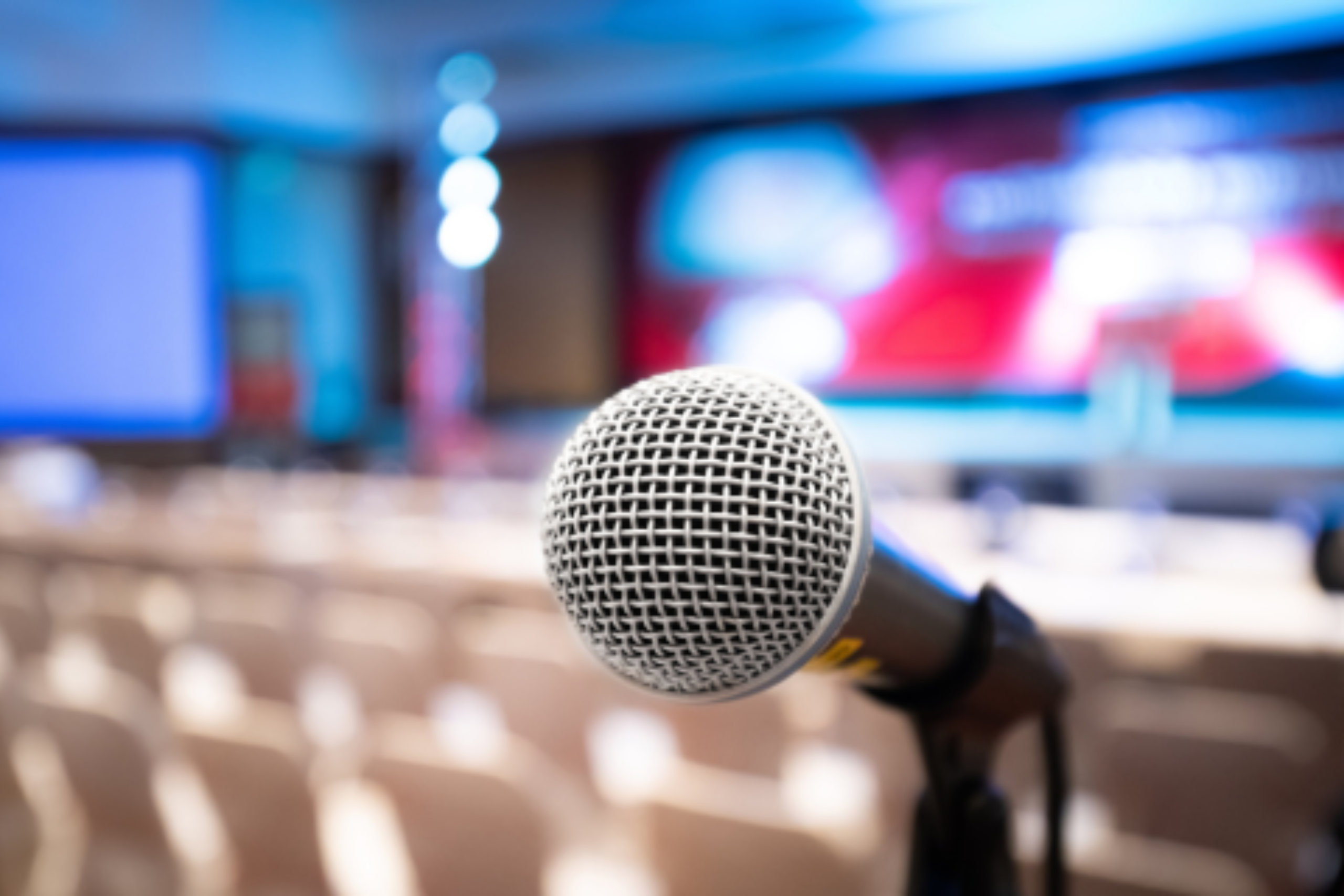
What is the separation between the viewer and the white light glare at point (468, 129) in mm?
9023

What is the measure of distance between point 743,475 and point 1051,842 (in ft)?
1.47

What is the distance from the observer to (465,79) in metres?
8.83

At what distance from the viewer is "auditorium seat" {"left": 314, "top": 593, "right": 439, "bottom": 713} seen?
8.99ft

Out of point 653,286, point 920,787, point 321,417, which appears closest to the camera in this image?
point 920,787

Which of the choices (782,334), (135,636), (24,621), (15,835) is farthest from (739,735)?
(782,334)

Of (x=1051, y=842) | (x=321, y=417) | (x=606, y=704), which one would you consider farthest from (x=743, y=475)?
(x=321, y=417)

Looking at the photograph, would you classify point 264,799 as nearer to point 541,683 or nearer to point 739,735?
point 541,683

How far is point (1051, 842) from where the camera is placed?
0.85 metres

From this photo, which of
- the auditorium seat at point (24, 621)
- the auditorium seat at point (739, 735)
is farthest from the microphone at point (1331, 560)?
the auditorium seat at point (24, 621)

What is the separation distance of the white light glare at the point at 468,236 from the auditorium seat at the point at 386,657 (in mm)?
6429

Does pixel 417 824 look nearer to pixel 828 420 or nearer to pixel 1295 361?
pixel 828 420

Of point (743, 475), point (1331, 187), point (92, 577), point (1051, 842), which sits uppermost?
point (1331, 187)

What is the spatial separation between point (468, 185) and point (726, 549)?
920cm

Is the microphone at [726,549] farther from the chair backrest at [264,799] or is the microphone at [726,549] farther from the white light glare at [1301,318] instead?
the white light glare at [1301,318]
